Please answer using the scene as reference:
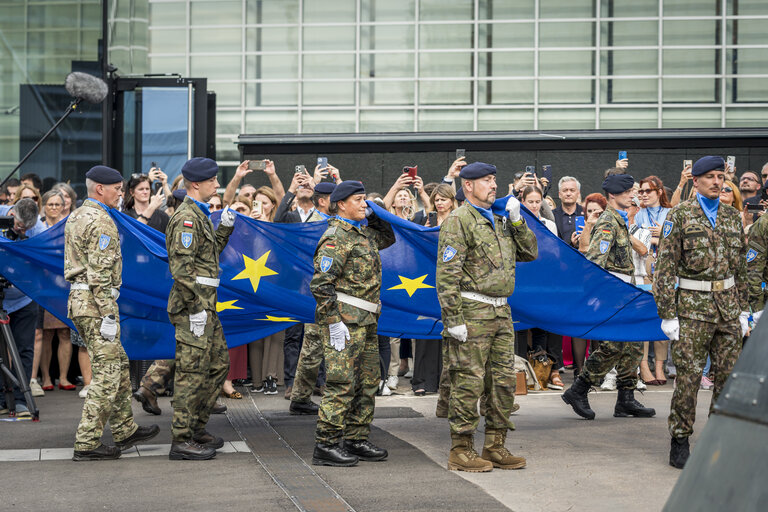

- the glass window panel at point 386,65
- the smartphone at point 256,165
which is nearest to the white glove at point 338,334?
the smartphone at point 256,165

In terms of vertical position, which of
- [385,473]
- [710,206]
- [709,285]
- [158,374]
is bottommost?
[385,473]

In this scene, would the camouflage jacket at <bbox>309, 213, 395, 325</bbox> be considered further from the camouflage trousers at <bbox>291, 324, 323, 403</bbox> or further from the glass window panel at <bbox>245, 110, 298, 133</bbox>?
the glass window panel at <bbox>245, 110, 298, 133</bbox>

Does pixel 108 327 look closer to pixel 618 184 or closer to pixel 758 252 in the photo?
pixel 618 184

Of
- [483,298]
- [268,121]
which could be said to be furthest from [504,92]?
[483,298]

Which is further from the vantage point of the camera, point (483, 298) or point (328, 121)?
point (328, 121)

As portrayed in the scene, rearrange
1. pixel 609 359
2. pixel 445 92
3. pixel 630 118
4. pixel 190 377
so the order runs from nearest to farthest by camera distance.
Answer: pixel 190 377 < pixel 609 359 < pixel 630 118 < pixel 445 92

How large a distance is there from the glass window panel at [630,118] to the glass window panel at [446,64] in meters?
2.86

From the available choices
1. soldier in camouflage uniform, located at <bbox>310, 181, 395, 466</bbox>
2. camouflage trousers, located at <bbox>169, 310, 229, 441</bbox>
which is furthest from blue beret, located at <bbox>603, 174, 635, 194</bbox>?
camouflage trousers, located at <bbox>169, 310, 229, 441</bbox>

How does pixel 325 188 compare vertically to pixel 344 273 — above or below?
above

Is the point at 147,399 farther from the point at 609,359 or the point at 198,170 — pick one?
the point at 609,359

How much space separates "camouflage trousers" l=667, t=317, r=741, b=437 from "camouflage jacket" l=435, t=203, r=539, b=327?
1.30 m

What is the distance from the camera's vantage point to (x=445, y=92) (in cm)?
2105

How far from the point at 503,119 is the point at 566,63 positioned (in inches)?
65.2

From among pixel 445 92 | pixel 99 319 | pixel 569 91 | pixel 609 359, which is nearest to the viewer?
pixel 99 319
